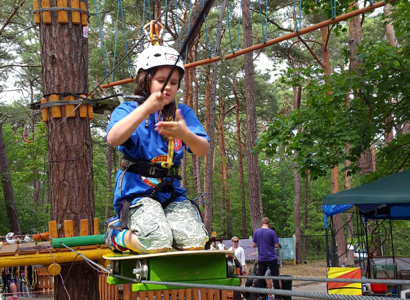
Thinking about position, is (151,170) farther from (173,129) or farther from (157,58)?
(157,58)

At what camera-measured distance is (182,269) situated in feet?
8.30

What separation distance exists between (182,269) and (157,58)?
1090 millimetres

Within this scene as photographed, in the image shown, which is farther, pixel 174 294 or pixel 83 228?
pixel 174 294

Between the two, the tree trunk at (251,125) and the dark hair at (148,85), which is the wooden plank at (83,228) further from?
the tree trunk at (251,125)

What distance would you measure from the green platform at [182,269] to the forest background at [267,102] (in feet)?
5.41

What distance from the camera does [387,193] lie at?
26.2ft

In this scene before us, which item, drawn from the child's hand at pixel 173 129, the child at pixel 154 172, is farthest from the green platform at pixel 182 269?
the child's hand at pixel 173 129

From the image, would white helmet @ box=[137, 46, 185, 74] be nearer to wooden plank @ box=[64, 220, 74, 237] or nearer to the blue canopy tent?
wooden plank @ box=[64, 220, 74, 237]

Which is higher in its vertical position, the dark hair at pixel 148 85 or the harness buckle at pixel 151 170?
the dark hair at pixel 148 85

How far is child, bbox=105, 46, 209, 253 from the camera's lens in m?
2.53

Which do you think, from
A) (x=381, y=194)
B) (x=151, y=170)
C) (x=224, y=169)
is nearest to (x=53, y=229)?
(x=151, y=170)

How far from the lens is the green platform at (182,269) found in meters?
2.46

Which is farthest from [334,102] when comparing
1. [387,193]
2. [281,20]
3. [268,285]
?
[281,20]

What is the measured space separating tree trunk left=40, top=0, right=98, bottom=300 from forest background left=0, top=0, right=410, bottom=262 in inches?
11.7
